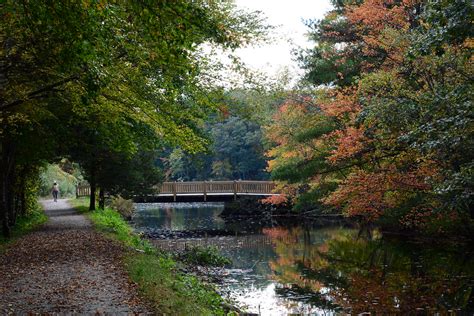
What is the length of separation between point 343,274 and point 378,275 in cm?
108

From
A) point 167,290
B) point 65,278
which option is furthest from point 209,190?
point 167,290

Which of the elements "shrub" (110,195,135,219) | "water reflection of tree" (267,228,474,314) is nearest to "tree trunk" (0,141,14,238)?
"water reflection of tree" (267,228,474,314)

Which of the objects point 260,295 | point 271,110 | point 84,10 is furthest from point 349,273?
point 271,110

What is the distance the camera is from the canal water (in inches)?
435

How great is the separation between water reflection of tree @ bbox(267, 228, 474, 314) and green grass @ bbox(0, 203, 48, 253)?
811 cm

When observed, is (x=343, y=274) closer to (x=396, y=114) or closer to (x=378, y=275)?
(x=378, y=275)

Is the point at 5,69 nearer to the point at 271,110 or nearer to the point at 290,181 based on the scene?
the point at 290,181

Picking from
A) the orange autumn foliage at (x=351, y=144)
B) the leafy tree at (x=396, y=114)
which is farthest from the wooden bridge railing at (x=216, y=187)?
the orange autumn foliage at (x=351, y=144)

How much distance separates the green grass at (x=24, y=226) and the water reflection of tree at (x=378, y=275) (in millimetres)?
8112

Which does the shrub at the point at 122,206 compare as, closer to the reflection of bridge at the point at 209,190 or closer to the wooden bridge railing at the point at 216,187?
the reflection of bridge at the point at 209,190

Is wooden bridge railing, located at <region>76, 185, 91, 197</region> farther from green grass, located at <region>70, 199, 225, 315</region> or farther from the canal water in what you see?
green grass, located at <region>70, 199, 225, 315</region>

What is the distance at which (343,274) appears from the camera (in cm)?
1477

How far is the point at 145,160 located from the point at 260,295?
14.2 metres

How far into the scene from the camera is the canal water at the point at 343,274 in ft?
36.2
